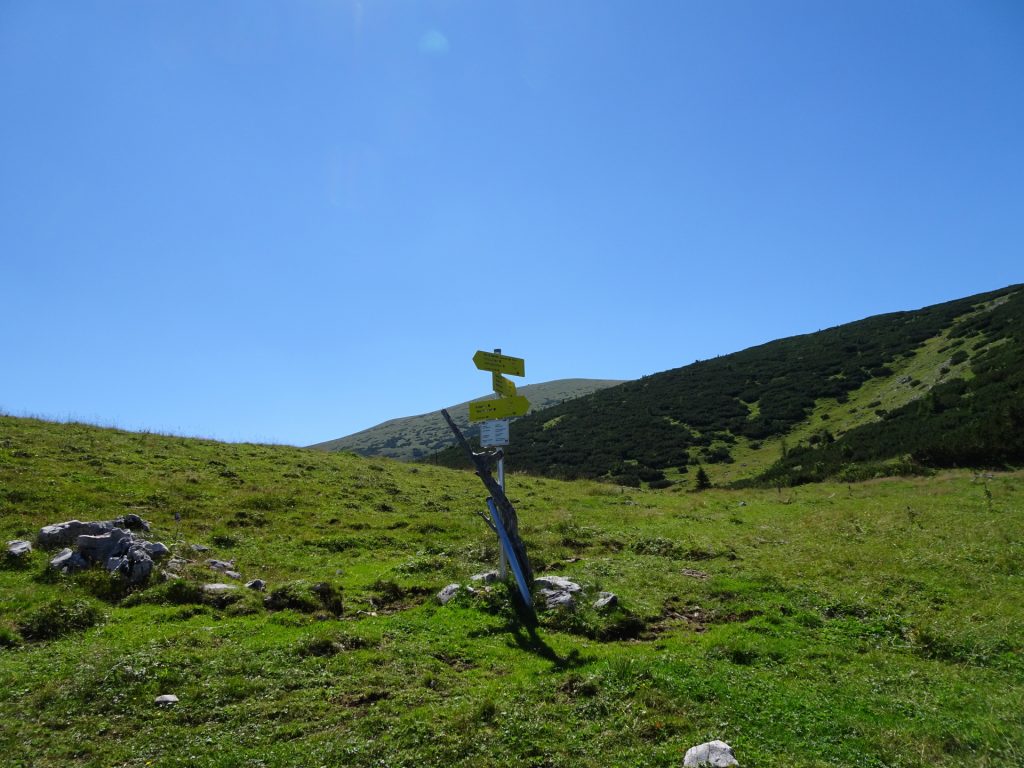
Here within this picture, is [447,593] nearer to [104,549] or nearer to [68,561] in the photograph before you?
[104,549]

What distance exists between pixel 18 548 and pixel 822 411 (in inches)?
2036

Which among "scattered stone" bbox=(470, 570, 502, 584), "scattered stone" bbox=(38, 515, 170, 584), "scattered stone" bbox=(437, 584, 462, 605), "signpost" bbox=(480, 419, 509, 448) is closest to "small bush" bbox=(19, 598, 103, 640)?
"scattered stone" bbox=(38, 515, 170, 584)

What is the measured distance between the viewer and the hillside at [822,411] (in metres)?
29.9

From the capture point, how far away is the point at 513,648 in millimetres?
9125

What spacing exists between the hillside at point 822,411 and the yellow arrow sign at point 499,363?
2441 centimetres

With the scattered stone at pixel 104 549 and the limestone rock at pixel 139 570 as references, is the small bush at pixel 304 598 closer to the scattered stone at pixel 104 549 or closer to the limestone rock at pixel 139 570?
the limestone rock at pixel 139 570

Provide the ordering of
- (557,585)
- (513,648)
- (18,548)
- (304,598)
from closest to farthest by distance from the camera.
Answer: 1. (513,648)
2. (304,598)
3. (557,585)
4. (18,548)

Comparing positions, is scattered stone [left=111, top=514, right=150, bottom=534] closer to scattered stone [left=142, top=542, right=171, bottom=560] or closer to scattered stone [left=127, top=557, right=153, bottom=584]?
scattered stone [left=142, top=542, right=171, bottom=560]

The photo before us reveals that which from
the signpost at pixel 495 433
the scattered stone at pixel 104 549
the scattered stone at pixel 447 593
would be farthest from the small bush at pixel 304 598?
the signpost at pixel 495 433

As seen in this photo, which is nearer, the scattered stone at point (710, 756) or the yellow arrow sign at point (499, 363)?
the scattered stone at point (710, 756)

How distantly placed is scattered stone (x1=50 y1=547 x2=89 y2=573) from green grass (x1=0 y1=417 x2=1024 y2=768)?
0.28 metres

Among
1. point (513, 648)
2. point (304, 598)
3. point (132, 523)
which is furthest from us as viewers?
point (132, 523)

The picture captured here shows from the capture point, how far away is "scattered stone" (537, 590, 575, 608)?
1083 cm

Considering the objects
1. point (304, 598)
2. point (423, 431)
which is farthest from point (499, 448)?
point (423, 431)
